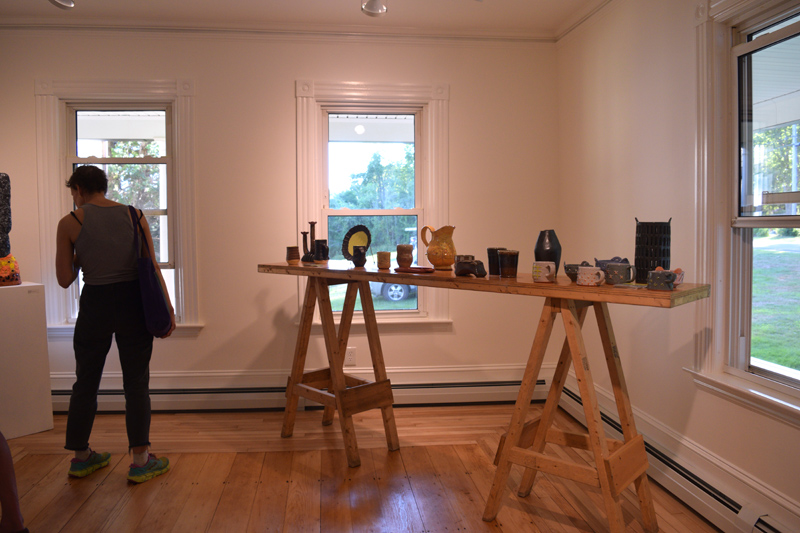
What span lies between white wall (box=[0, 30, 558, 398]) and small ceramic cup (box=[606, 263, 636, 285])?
194cm

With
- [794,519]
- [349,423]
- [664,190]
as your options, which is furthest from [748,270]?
[349,423]

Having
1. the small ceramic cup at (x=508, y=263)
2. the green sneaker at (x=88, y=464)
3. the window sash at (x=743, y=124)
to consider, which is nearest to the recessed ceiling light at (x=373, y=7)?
the small ceramic cup at (x=508, y=263)

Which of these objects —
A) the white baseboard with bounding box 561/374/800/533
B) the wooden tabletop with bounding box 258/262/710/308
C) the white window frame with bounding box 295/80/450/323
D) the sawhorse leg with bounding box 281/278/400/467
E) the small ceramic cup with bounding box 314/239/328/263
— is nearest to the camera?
the wooden tabletop with bounding box 258/262/710/308

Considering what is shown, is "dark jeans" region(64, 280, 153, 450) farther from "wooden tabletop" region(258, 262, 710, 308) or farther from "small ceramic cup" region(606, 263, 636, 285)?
"small ceramic cup" region(606, 263, 636, 285)

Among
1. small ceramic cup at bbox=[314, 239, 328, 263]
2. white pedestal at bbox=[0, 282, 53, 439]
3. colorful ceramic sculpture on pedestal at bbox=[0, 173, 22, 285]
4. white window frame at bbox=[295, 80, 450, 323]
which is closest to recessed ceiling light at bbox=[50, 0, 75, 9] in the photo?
colorful ceramic sculpture on pedestal at bbox=[0, 173, 22, 285]

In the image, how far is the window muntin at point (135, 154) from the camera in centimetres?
370

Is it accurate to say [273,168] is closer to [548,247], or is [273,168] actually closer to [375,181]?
[375,181]

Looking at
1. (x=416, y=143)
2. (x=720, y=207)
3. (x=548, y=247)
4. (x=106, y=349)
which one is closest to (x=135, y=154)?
(x=106, y=349)

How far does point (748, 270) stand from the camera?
2.25 metres

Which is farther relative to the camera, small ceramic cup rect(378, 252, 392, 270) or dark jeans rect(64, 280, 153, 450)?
small ceramic cup rect(378, 252, 392, 270)

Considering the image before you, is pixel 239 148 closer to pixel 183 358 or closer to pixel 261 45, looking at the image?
pixel 261 45

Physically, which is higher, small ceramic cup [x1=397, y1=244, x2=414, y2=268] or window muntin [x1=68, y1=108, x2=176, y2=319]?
window muntin [x1=68, y1=108, x2=176, y2=319]

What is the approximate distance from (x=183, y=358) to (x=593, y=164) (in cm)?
304

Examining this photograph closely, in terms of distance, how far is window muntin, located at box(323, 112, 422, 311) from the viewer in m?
3.81
